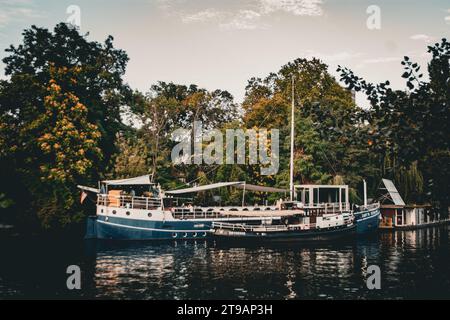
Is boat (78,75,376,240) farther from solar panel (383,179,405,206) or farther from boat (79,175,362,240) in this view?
solar panel (383,179,405,206)

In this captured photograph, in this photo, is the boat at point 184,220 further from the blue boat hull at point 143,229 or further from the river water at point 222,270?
the river water at point 222,270

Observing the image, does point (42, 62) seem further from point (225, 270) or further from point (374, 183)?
point (374, 183)

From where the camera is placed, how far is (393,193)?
56375mm

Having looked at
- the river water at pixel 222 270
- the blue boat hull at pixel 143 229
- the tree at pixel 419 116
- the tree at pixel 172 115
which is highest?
the tree at pixel 172 115

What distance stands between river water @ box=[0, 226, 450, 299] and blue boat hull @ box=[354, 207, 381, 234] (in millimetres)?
3710

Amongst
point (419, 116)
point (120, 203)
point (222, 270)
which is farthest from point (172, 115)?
point (419, 116)

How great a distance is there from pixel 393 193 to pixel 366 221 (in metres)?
14.2

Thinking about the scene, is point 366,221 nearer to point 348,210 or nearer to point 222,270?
point 348,210

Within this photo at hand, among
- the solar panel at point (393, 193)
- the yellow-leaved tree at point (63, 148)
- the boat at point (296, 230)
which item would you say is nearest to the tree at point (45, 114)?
the yellow-leaved tree at point (63, 148)

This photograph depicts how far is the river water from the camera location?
20.9m

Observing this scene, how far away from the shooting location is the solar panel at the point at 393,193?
2173 inches

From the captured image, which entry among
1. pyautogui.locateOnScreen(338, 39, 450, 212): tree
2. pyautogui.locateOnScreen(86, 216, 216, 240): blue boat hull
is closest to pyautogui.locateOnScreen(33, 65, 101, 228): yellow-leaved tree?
pyautogui.locateOnScreen(86, 216, 216, 240): blue boat hull

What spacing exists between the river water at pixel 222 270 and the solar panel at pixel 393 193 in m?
15.2
